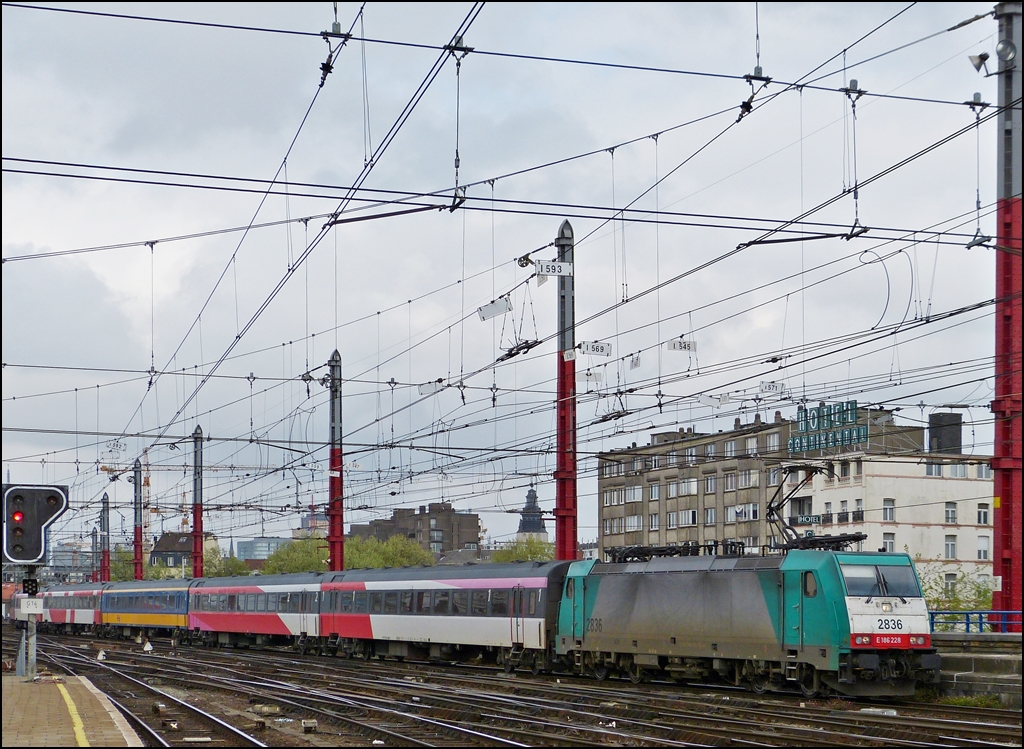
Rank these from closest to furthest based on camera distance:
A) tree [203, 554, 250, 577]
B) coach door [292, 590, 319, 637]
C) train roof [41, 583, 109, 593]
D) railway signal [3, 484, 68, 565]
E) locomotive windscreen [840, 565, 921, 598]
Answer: railway signal [3, 484, 68, 565] → locomotive windscreen [840, 565, 921, 598] → coach door [292, 590, 319, 637] → train roof [41, 583, 109, 593] → tree [203, 554, 250, 577]

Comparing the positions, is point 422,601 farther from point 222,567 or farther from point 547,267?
point 222,567

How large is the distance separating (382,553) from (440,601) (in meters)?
85.3

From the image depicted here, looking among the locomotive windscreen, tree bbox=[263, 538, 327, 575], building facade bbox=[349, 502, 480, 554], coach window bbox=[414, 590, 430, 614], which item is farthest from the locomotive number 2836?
building facade bbox=[349, 502, 480, 554]

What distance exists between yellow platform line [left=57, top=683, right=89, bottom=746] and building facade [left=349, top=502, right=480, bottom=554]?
14997cm

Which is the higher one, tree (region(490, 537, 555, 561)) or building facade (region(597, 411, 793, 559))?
building facade (region(597, 411, 793, 559))

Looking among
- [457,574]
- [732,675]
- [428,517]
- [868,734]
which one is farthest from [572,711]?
[428,517]

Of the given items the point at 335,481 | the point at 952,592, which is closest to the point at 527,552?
the point at 952,592

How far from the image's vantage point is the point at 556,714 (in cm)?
2275

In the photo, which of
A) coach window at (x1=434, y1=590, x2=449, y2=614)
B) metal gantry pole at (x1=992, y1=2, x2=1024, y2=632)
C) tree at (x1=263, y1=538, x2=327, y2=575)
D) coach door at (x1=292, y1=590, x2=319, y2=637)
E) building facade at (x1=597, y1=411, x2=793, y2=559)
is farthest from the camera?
tree at (x1=263, y1=538, x2=327, y2=575)

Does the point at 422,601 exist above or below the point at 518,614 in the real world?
below

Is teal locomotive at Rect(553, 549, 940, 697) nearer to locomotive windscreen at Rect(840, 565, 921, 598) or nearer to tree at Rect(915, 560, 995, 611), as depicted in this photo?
locomotive windscreen at Rect(840, 565, 921, 598)

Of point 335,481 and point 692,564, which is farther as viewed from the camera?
point 335,481

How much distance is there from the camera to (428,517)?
180875 millimetres

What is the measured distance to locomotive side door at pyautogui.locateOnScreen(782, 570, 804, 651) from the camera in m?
25.3
